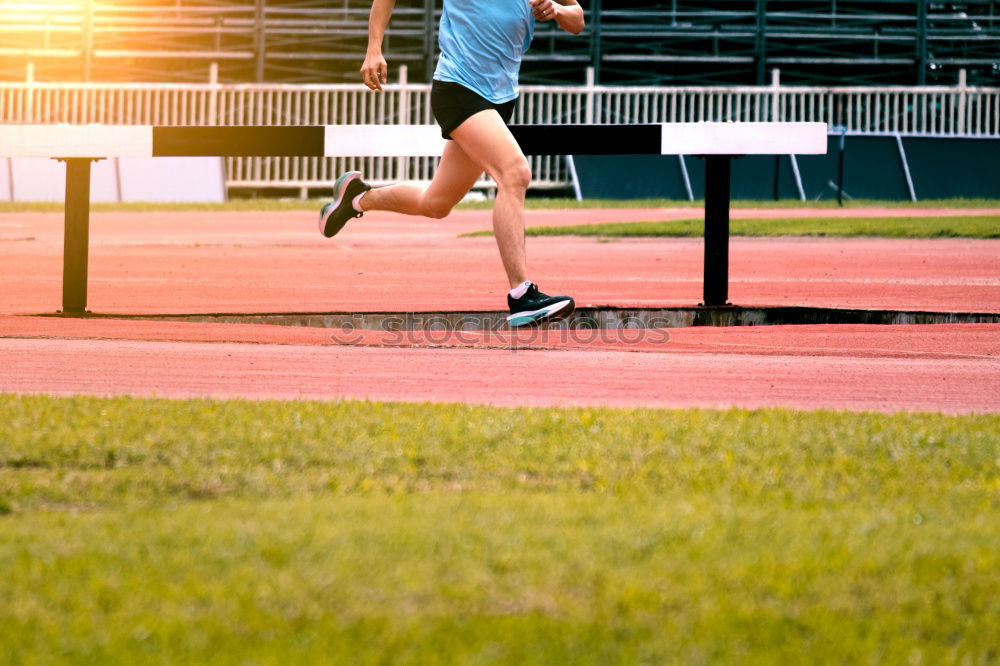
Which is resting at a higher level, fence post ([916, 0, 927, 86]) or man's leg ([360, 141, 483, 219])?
fence post ([916, 0, 927, 86])

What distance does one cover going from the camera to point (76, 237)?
9.20 metres

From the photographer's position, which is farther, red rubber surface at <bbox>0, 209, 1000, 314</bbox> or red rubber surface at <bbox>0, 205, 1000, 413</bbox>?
red rubber surface at <bbox>0, 209, 1000, 314</bbox>

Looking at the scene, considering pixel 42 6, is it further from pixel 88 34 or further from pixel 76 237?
pixel 76 237

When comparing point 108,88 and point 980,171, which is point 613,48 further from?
point 108,88

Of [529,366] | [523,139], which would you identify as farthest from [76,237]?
[529,366]

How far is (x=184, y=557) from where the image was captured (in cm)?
334

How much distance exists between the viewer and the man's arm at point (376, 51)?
777 centimetres

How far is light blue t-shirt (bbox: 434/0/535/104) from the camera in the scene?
7543 millimetres

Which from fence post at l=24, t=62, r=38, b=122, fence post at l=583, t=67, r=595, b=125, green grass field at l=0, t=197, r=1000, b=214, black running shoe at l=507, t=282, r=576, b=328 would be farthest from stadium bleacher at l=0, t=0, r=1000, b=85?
black running shoe at l=507, t=282, r=576, b=328

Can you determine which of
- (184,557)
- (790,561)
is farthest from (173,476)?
(790,561)

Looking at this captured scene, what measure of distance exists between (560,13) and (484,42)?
0.37 meters

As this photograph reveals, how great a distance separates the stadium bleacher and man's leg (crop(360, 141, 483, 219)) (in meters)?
24.5

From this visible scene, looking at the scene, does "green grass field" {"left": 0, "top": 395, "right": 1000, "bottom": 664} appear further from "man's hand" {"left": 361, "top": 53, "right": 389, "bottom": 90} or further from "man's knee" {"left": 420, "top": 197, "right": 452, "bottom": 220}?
"man's knee" {"left": 420, "top": 197, "right": 452, "bottom": 220}

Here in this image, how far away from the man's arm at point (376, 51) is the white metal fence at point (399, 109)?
75.2 feet
